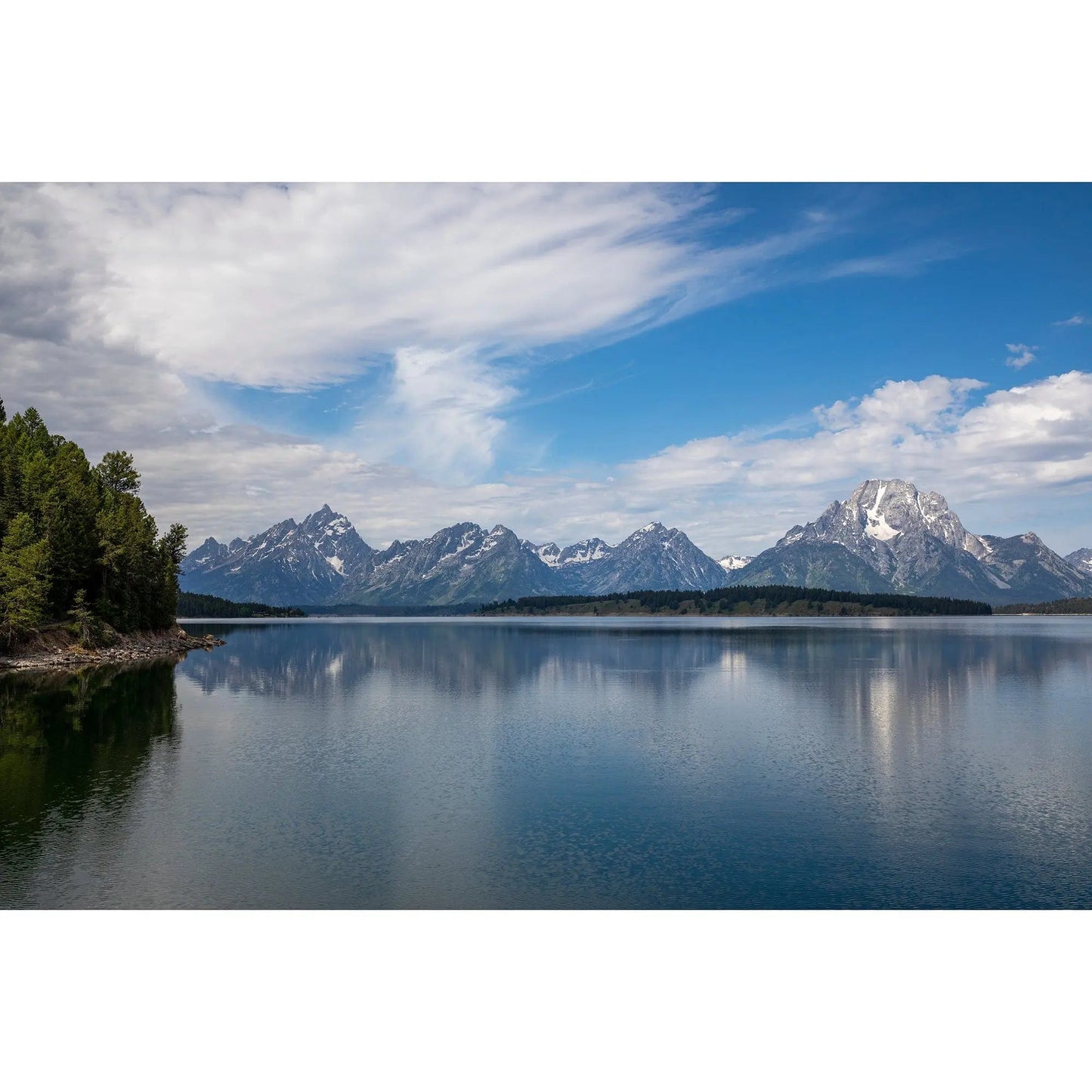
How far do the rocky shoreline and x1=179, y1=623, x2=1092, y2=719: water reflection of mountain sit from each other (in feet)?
28.2

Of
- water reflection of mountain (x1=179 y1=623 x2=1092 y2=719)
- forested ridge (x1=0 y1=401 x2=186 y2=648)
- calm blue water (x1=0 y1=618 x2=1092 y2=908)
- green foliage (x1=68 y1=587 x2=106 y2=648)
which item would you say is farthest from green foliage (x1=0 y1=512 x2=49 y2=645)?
water reflection of mountain (x1=179 y1=623 x2=1092 y2=719)

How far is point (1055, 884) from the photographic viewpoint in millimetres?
24625

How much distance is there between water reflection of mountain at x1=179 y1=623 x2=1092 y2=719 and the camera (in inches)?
3049

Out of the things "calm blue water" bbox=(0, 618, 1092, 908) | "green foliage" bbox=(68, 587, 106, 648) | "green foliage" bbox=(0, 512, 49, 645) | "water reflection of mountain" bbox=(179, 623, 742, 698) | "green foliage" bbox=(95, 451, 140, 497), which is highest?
"green foliage" bbox=(95, 451, 140, 497)

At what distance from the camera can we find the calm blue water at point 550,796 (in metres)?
24.4

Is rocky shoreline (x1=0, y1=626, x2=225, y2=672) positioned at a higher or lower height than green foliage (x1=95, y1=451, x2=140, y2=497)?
lower

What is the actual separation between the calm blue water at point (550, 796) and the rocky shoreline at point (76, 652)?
19672mm

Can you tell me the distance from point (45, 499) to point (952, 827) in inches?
4113

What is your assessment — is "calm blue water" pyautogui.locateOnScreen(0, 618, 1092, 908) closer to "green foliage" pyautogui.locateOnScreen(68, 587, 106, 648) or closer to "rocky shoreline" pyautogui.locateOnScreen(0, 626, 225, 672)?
"rocky shoreline" pyautogui.locateOnScreen(0, 626, 225, 672)

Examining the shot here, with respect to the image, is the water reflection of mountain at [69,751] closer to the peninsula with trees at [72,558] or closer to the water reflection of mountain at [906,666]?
the peninsula with trees at [72,558]

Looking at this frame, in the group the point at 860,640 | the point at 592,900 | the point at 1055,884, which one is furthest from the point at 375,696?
the point at 860,640

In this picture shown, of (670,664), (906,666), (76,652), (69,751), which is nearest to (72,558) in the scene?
(76,652)

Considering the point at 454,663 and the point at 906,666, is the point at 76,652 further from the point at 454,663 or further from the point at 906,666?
the point at 906,666

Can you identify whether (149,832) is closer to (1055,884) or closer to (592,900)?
(592,900)
